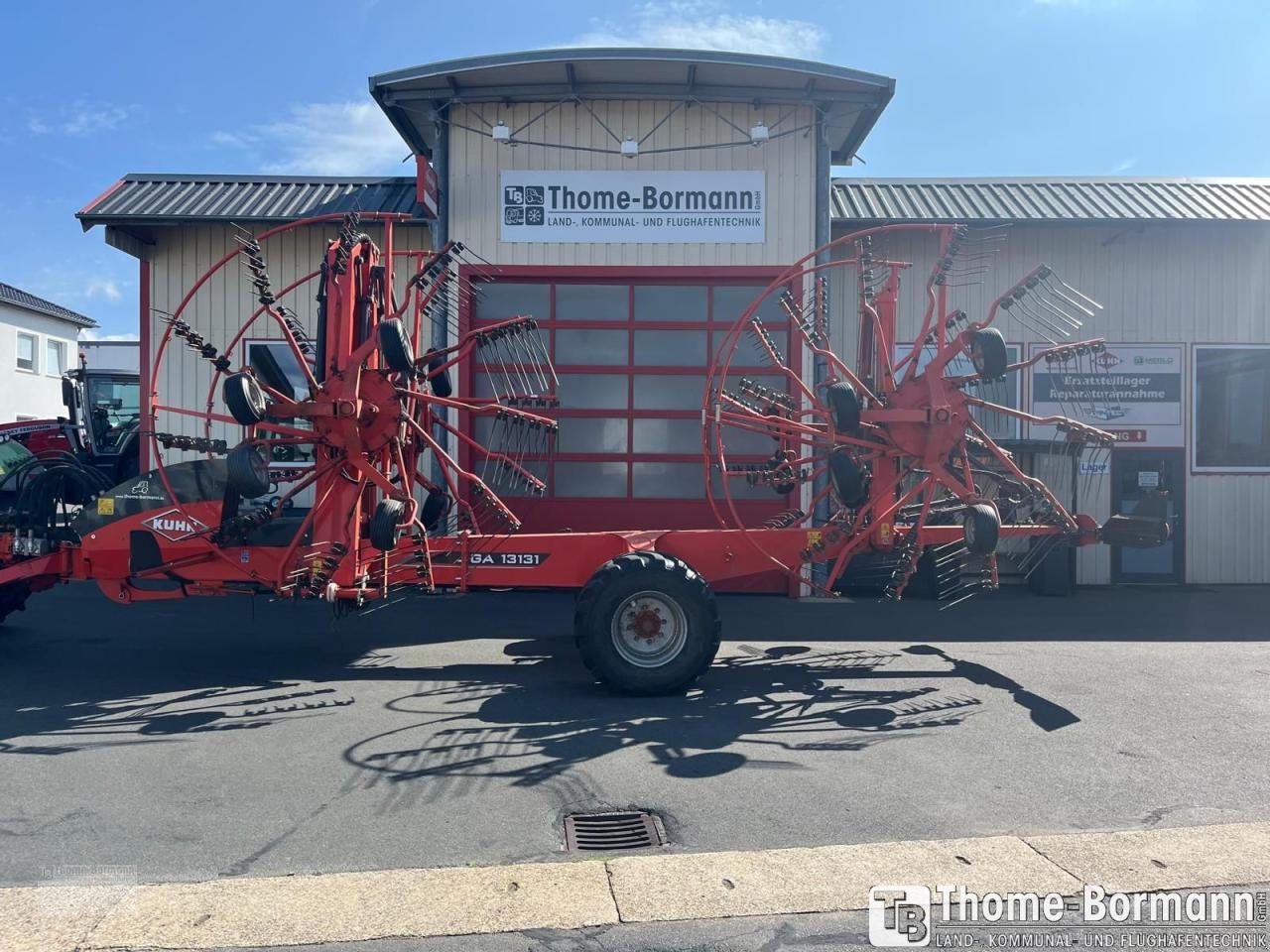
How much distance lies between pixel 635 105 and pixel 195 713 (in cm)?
797

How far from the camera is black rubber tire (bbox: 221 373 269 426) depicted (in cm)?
645

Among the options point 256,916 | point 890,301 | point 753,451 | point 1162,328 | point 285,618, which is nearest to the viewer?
point 256,916

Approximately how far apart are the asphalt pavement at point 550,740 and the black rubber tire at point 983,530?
3.37 feet

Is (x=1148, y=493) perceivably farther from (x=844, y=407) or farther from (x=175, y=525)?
(x=175, y=525)

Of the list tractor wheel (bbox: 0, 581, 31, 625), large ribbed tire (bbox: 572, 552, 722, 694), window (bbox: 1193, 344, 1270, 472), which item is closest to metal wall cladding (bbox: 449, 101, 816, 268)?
large ribbed tire (bbox: 572, 552, 722, 694)

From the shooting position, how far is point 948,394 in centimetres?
716

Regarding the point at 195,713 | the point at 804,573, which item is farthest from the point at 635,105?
the point at 195,713

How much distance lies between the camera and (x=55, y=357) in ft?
110

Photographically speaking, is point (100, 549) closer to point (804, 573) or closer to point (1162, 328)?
point (804, 573)

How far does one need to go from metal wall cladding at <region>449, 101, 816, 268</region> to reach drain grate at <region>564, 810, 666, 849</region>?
7654mm

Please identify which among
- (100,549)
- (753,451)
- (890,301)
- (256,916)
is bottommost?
(256,916)

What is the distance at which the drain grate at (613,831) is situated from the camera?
434cm

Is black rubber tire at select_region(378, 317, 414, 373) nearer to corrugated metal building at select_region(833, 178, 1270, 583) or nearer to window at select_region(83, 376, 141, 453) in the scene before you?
window at select_region(83, 376, 141, 453)

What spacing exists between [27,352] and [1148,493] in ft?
108
